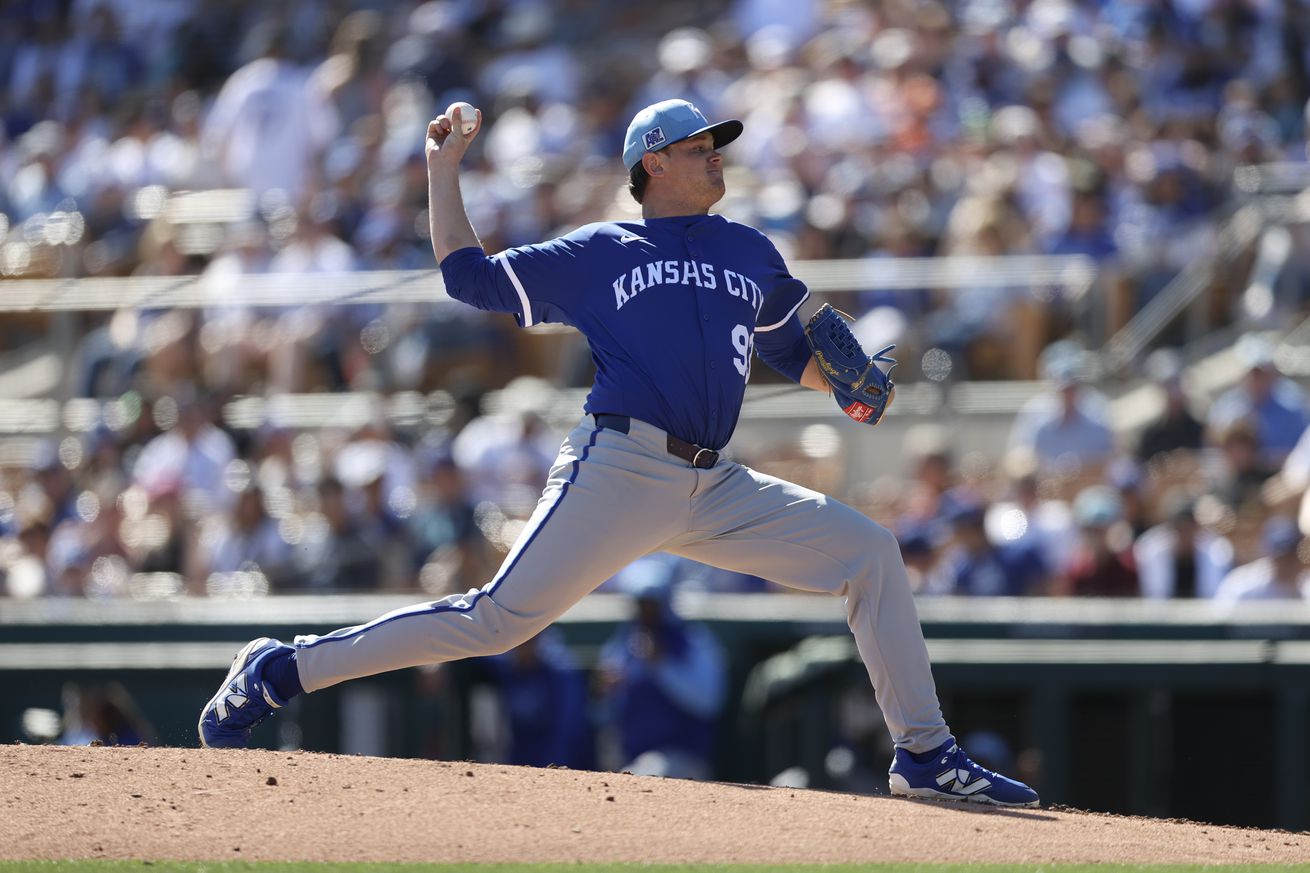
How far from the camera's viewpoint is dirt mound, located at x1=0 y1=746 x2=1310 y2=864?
15.3 ft

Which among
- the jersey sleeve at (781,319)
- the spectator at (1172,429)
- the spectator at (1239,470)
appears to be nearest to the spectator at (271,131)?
the spectator at (1172,429)

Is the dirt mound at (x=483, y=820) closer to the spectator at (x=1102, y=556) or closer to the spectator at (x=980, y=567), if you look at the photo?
the spectator at (x=1102, y=556)

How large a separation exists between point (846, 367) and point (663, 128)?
801 mm

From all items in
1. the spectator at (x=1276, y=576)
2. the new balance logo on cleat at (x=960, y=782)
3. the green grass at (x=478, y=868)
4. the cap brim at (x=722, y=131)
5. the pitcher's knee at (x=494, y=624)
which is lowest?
the spectator at (x=1276, y=576)

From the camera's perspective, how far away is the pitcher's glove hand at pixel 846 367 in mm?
5301

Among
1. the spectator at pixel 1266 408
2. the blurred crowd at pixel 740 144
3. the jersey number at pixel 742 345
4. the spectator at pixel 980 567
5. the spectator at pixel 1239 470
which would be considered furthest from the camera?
the blurred crowd at pixel 740 144

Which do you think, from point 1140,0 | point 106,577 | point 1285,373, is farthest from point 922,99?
point 106,577

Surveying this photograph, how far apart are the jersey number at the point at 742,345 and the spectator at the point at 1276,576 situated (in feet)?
15.2

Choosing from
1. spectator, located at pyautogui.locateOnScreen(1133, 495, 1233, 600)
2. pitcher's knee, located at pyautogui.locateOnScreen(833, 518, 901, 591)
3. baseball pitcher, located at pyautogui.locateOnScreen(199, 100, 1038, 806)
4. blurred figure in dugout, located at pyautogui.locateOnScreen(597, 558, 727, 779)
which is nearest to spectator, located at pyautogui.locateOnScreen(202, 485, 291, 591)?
blurred figure in dugout, located at pyautogui.locateOnScreen(597, 558, 727, 779)

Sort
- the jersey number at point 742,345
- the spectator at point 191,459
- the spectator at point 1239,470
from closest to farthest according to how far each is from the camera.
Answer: the jersey number at point 742,345
the spectator at point 1239,470
the spectator at point 191,459

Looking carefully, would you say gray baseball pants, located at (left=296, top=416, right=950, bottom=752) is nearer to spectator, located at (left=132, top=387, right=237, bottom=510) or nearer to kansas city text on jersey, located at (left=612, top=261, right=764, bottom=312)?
kansas city text on jersey, located at (left=612, top=261, right=764, bottom=312)

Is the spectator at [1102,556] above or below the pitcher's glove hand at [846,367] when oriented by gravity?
below

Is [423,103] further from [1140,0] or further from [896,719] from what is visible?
[896,719]

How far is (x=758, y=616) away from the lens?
9164 mm
